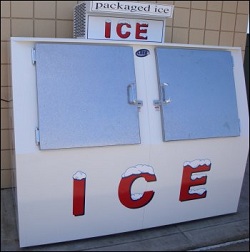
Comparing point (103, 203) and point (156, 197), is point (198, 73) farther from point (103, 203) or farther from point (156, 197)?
point (103, 203)

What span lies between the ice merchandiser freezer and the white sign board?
11.8 inches

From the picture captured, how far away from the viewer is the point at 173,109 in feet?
9.17

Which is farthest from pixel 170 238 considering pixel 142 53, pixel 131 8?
pixel 131 8

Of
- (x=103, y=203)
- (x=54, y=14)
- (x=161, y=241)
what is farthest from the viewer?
(x=54, y=14)

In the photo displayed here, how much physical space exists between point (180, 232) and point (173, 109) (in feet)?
3.48

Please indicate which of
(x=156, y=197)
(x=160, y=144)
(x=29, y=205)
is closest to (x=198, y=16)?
(x=160, y=144)

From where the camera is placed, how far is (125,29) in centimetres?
295

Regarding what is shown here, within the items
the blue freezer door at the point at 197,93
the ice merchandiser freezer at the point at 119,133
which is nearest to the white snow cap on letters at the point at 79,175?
the ice merchandiser freezer at the point at 119,133

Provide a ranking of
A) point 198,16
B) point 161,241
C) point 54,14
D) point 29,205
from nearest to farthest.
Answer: point 29,205, point 161,241, point 54,14, point 198,16

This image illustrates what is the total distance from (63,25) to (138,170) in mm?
1675

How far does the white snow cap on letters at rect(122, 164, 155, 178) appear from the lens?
2.72m

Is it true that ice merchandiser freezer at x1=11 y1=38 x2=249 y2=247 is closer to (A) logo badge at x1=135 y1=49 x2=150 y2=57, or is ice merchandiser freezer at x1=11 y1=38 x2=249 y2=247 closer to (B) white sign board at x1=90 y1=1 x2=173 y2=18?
(A) logo badge at x1=135 y1=49 x2=150 y2=57

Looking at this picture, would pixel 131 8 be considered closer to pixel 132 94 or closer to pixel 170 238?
pixel 132 94

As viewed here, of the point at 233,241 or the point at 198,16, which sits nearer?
the point at 233,241
